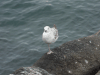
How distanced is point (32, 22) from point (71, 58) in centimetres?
693

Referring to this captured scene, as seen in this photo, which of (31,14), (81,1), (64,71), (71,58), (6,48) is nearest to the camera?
(64,71)

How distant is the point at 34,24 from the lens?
12562 millimetres

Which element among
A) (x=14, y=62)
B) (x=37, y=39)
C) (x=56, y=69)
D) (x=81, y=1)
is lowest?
(x=14, y=62)

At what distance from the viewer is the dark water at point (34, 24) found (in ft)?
35.0

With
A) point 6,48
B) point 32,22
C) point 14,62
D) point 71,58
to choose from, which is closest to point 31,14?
point 32,22

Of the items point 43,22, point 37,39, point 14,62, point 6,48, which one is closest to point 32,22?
point 43,22

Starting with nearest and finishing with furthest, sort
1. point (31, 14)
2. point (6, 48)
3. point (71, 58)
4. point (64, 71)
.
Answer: point (64, 71)
point (71, 58)
point (6, 48)
point (31, 14)

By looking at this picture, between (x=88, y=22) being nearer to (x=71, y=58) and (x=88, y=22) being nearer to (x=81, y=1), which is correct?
(x=81, y=1)

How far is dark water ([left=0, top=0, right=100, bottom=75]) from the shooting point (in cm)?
1066

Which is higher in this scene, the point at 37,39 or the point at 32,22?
the point at 32,22

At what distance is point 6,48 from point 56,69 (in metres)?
5.86

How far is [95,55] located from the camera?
6.73 meters

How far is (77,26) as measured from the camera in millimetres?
12352

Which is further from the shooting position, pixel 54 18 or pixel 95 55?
pixel 54 18
